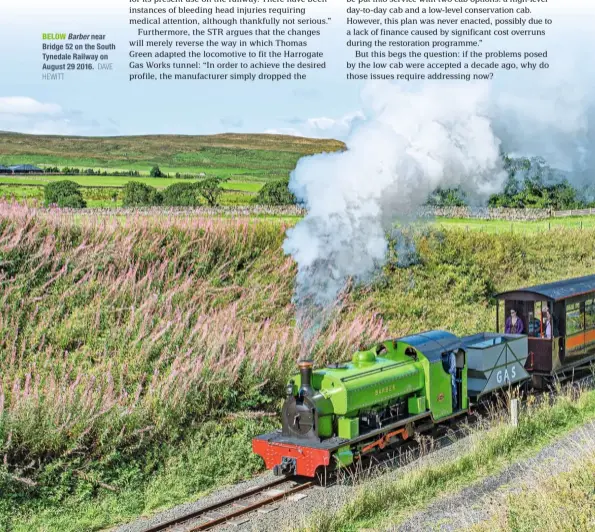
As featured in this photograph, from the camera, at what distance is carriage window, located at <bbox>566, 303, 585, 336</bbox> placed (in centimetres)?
1919

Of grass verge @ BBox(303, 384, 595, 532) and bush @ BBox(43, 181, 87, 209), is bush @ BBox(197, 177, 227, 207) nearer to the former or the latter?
bush @ BBox(43, 181, 87, 209)

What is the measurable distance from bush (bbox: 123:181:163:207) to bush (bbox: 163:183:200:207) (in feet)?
1.66

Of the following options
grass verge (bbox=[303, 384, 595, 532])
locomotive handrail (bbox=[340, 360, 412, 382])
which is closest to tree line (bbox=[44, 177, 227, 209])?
locomotive handrail (bbox=[340, 360, 412, 382])

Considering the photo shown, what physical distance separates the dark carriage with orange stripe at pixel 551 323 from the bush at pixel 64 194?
66.8 ft

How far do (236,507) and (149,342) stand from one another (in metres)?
5.77

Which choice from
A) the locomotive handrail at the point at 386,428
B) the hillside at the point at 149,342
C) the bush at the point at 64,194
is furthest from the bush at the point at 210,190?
the locomotive handrail at the point at 386,428

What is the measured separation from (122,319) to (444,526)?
995 centimetres

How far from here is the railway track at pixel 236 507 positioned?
34.8 feet

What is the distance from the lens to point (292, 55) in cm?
1631

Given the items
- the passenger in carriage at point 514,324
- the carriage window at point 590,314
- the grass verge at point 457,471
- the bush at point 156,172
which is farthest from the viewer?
the bush at point 156,172

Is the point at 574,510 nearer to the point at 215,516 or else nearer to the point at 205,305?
the point at 215,516

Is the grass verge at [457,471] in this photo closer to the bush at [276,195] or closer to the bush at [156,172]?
the bush at [276,195]

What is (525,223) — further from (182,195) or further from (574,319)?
(574,319)

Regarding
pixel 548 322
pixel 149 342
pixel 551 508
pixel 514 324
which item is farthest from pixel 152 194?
pixel 551 508
